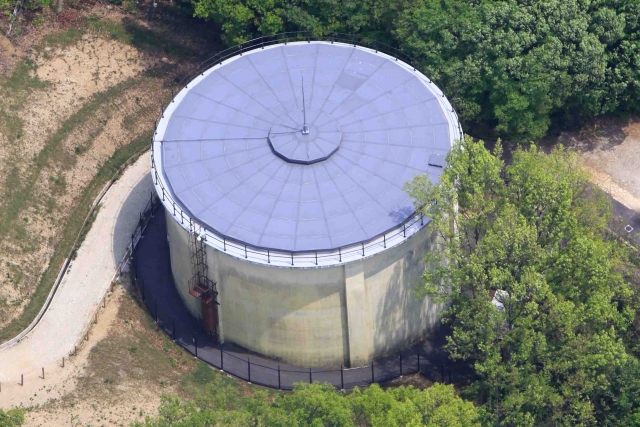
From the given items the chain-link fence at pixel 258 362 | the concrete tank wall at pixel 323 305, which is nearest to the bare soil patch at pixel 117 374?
the chain-link fence at pixel 258 362

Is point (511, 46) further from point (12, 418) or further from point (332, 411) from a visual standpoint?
point (12, 418)

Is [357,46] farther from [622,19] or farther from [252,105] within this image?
[622,19]

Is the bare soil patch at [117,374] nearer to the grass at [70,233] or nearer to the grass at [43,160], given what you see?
the grass at [70,233]

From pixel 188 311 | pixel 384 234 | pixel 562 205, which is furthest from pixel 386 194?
pixel 188 311

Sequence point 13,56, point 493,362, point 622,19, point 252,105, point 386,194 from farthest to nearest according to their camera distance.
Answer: point 13,56 → point 622,19 → point 252,105 → point 386,194 → point 493,362

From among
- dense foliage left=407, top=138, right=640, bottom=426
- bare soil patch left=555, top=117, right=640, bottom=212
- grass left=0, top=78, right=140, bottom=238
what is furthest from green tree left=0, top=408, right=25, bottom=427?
bare soil patch left=555, top=117, right=640, bottom=212

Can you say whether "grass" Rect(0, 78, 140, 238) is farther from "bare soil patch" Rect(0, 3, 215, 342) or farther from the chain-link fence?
the chain-link fence
